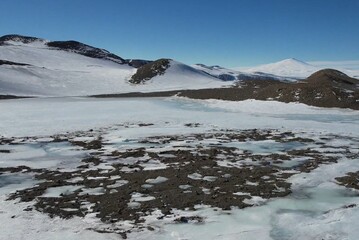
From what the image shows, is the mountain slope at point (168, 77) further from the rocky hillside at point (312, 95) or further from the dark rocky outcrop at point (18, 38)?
the dark rocky outcrop at point (18, 38)

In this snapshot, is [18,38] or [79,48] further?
[18,38]

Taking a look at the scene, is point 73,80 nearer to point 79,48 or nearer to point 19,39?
point 79,48

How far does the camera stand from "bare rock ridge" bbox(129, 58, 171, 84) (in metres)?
80.1

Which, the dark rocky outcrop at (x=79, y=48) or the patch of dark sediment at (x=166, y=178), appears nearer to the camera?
the patch of dark sediment at (x=166, y=178)

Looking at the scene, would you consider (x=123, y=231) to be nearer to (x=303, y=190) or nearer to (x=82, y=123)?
(x=303, y=190)

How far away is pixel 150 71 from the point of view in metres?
86.3

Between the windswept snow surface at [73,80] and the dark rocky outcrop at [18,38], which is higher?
the dark rocky outcrop at [18,38]

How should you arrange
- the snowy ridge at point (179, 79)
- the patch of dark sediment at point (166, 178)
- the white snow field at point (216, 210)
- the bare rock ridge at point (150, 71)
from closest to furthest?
the white snow field at point (216, 210), the patch of dark sediment at point (166, 178), the snowy ridge at point (179, 79), the bare rock ridge at point (150, 71)

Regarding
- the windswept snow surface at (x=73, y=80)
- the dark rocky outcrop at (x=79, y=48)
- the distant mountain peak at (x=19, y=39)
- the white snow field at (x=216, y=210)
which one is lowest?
the white snow field at (x=216, y=210)

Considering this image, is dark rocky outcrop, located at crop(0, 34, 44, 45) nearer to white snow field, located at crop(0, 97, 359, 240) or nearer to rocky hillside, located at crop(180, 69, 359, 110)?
rocky hillside, located at crop(180, 69, 359, 110)

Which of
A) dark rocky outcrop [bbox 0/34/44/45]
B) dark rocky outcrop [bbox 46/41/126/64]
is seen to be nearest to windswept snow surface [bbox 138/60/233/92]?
dark rocky outcrop [bbox 46/41/126/64]

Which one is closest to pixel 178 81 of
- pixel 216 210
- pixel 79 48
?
pixel 216 210

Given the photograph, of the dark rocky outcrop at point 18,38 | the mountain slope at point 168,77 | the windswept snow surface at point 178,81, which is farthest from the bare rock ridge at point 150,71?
the dark rocky outcrop at point 18,38

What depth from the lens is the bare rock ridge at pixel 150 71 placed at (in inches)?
3155
